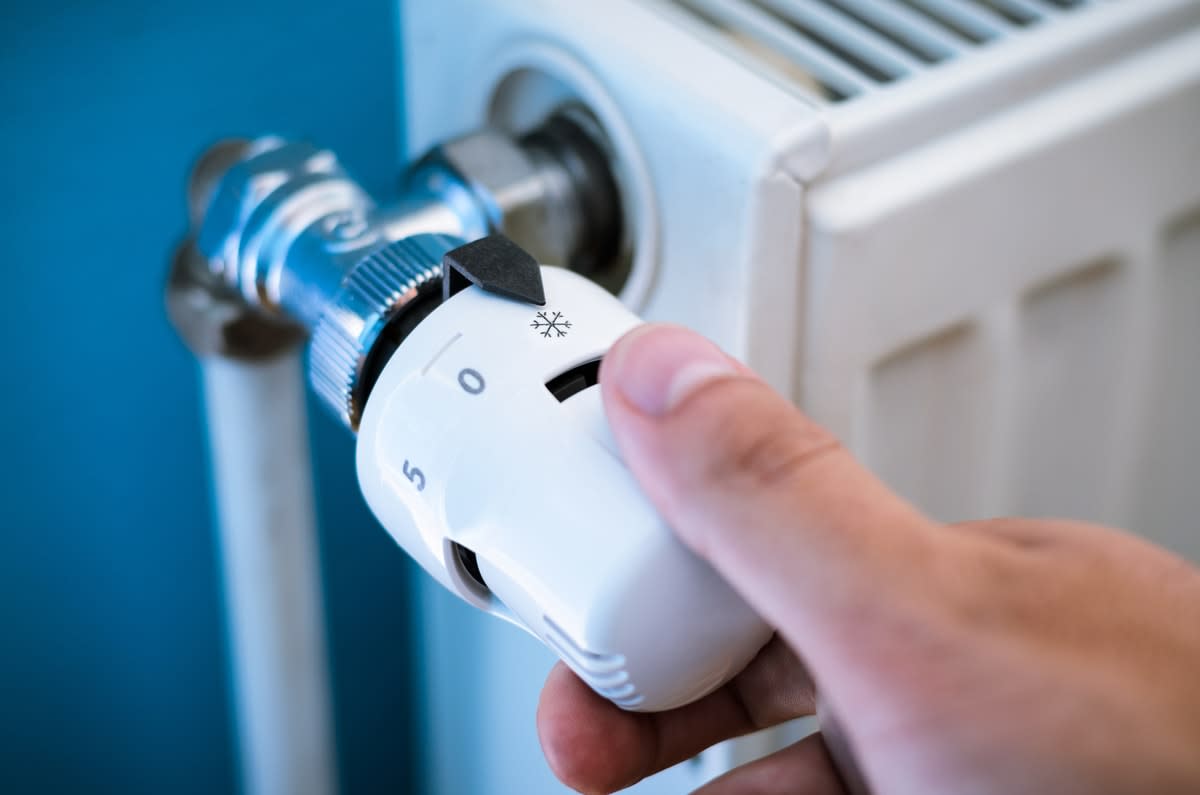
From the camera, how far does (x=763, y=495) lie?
0.65 feet

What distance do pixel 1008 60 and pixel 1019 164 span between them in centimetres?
3

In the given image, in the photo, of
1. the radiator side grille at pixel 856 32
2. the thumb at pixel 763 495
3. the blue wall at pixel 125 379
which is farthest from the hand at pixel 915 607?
the blue wall at pixel 125 379

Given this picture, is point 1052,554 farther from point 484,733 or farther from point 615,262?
point 484,733

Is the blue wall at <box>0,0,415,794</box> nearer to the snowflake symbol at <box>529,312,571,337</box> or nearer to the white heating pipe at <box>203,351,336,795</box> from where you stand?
the white heating pipe at <box>203,351,336,795</box>

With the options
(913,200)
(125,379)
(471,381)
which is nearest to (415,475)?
(471,381)

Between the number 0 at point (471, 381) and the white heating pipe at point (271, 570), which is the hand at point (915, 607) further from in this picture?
the white heating pipe at point (271, 570)

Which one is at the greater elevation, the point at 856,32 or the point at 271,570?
the point at 856,32

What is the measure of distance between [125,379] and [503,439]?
0.27m

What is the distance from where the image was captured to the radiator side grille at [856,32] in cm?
32

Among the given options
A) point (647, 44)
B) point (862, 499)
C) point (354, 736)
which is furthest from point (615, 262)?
point (354, 736)

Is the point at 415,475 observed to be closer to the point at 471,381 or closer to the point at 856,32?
the point at 471,381

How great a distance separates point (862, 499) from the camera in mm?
197

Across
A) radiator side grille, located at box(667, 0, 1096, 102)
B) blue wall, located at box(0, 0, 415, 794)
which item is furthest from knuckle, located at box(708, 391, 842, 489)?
blue wall, located at box(0, 0, 415, 794)

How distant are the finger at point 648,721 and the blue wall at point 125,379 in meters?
0.23
